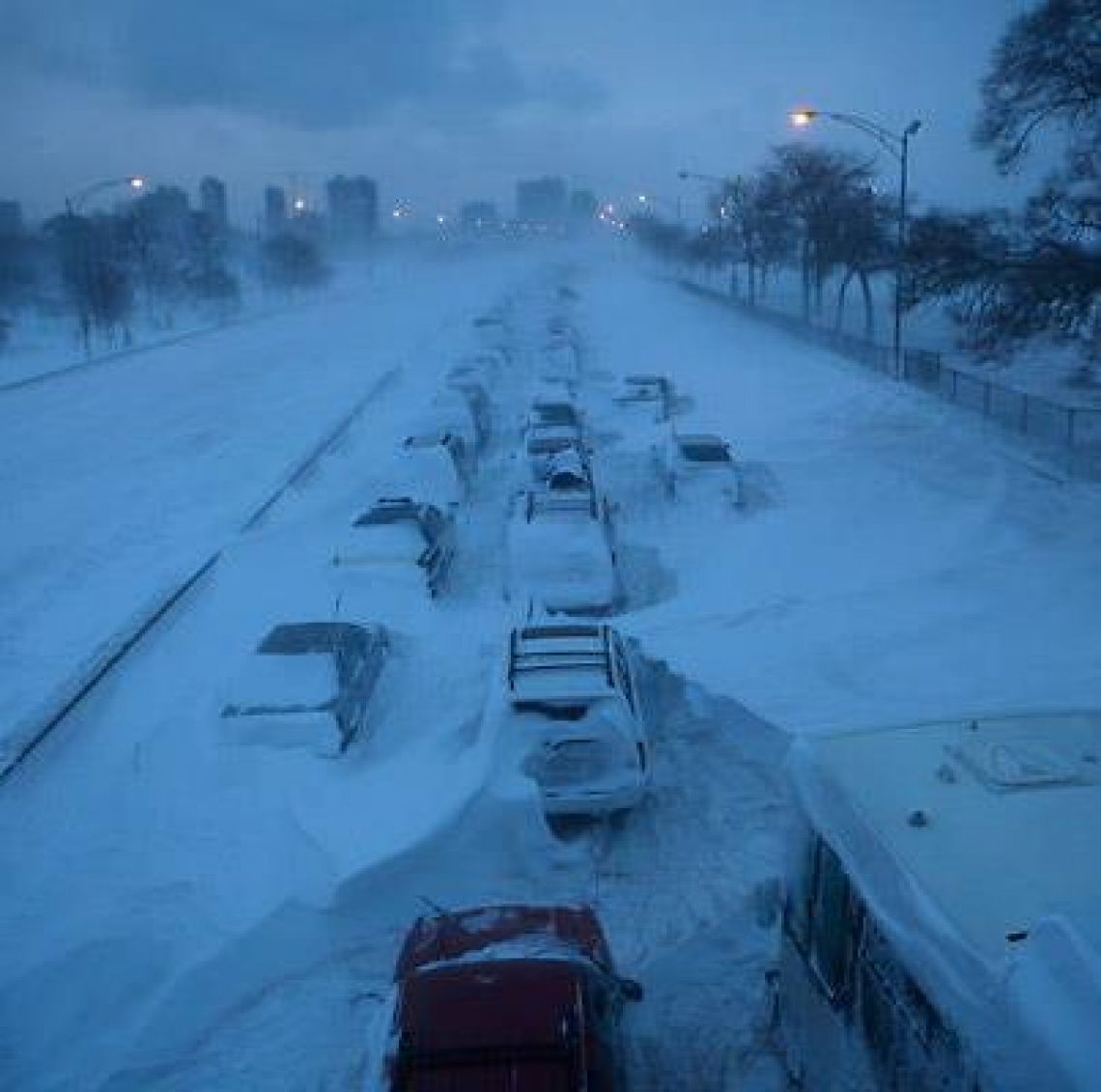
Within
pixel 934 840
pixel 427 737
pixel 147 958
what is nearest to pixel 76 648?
pixel 427 737

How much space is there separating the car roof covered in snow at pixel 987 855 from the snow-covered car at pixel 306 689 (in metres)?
5.82

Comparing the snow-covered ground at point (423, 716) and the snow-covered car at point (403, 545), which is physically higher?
the snow-covered car at point (403, 545)

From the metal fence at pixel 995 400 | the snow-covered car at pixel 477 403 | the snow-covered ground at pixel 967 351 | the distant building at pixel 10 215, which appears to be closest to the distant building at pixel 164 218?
the distant building at pixel 10 215

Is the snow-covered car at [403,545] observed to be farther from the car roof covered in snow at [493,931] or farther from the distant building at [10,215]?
the distant building at [10,215]

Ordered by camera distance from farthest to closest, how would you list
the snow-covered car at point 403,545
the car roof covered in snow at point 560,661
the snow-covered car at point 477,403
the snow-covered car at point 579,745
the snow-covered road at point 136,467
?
the snow-covered car at point 477,403
the snow-covered road at point 136,467
the snow-covered car at point 403,545
the car roof covered in snow at point 560,661
the snow-covered car at point 579,745

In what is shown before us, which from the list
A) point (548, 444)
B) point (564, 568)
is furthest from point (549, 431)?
point (564, 568)

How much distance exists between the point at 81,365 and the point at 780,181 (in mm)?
31831

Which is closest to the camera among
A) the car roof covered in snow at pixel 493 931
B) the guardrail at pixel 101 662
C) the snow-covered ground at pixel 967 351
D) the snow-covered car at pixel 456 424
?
the car roof covered in snow at pixel 493 931

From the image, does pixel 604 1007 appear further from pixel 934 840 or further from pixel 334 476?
pixel 334 476

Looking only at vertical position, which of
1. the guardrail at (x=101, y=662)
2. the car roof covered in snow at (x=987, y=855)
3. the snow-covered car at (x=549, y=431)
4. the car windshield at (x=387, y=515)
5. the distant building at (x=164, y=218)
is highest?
the distant building at (x=164, y=218)

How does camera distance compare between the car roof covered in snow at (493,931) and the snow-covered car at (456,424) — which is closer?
the car roof covered in snow at (493,931)

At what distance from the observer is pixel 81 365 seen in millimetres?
44094

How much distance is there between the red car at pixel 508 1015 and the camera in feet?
17.8

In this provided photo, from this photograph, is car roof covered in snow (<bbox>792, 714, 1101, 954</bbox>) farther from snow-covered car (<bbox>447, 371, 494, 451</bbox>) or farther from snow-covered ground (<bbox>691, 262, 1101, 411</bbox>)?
snow-covered car (<bbox>447, 371, 494, 451</bbox>)
